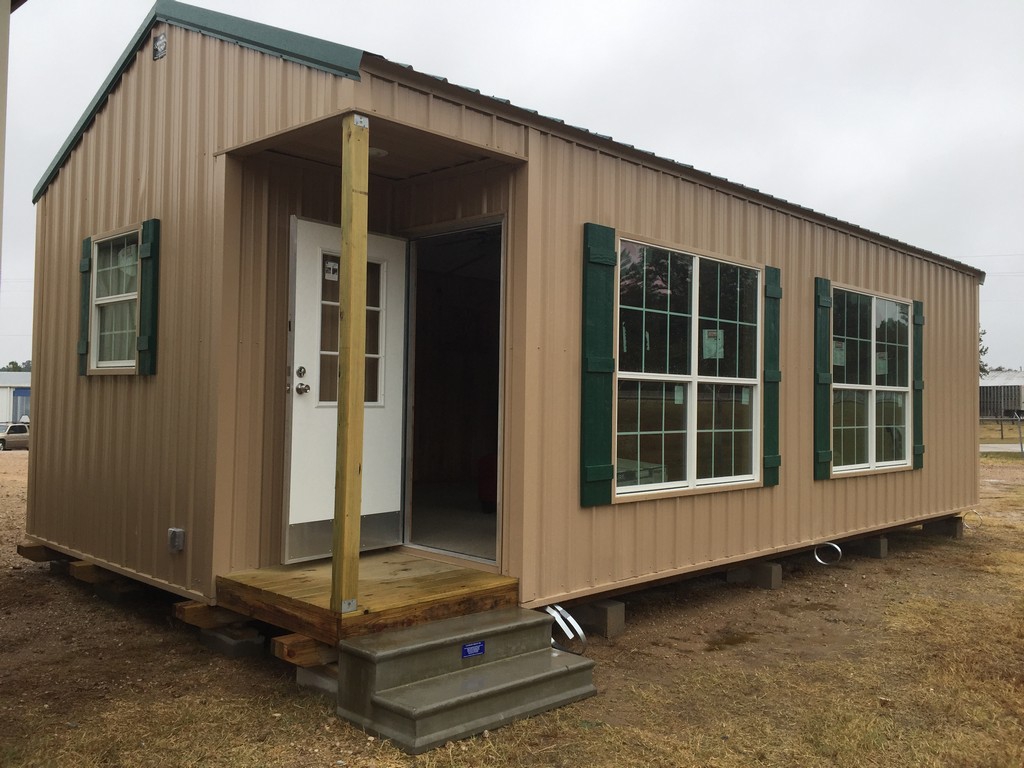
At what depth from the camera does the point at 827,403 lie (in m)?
6.51

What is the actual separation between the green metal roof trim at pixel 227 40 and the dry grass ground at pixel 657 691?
8.82 ft

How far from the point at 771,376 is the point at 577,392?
80.3 inches

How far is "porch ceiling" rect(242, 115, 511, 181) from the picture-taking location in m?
3.86

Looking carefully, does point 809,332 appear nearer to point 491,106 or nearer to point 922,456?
point 922,456

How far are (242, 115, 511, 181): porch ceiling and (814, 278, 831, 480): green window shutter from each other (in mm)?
3281

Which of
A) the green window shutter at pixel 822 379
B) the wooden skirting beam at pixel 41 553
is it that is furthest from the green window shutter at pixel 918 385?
the wooden skirting beam at pixel 41 553

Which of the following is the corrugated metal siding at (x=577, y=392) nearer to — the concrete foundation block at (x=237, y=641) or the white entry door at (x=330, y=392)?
the white entry door at (x=330, y=392)

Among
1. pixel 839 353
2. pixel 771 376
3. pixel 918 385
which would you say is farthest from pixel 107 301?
pixel 918 385

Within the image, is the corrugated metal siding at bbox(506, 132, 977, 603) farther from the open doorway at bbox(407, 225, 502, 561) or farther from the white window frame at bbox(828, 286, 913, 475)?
the open doorway at bbox(407, 225, 502, 561)

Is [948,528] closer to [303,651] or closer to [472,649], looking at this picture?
[472,649]

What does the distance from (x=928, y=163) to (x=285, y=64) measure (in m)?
34.3

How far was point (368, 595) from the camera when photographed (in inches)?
147

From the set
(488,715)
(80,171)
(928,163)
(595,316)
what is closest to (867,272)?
(595,316)

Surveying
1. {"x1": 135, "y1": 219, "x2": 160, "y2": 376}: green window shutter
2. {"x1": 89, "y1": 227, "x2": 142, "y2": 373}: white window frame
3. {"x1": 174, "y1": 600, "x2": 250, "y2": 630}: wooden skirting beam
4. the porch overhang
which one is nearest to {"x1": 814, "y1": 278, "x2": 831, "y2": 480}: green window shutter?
the porch overhang
